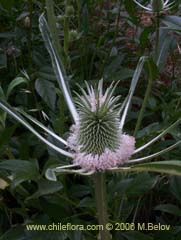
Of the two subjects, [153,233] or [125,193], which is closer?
[125,193]

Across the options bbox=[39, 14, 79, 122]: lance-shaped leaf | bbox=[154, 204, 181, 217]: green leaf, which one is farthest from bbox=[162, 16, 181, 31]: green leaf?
bbox=[154, 204, 181, 217]: green leaf

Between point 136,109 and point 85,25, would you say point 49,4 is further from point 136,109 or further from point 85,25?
point 136,109

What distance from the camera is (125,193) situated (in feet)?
3.58

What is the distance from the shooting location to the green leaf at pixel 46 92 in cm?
132

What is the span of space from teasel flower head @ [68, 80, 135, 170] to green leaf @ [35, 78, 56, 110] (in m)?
0.42

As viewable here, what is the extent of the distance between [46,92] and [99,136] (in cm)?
48

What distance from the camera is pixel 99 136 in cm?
88

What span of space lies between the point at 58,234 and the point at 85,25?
76 centimetres

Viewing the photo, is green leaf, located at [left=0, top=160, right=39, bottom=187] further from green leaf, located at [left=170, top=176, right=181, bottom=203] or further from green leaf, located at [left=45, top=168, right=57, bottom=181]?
green leaf, located at [left=170, top=176, right=181, bottom=203]

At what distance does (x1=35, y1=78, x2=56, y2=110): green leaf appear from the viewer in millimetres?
1324

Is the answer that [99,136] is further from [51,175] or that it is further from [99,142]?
[51,175]

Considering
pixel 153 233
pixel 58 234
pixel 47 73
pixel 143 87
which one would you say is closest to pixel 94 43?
pixel 143 87

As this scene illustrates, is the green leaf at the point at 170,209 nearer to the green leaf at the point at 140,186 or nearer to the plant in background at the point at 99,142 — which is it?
the green leaf at the point at 140,186

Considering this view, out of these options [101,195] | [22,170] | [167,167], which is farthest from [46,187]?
[167,167]
